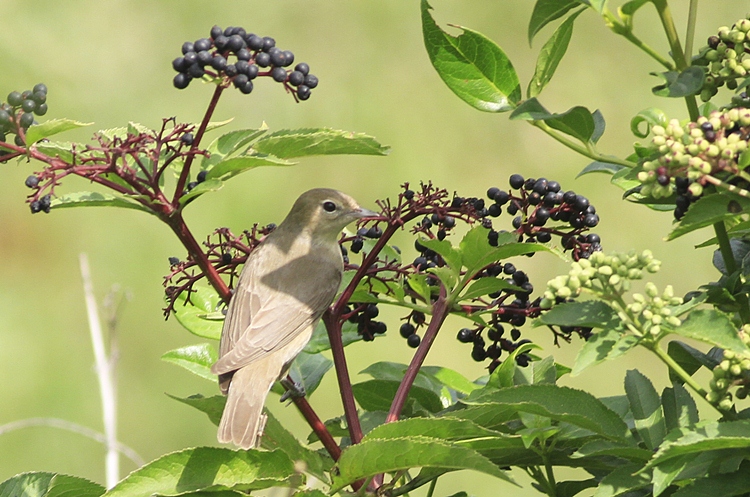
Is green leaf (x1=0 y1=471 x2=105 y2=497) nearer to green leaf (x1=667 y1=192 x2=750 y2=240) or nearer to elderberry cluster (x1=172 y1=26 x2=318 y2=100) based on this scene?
elderberry cluster (x1=172 y1=26 x2=318 y2=100)

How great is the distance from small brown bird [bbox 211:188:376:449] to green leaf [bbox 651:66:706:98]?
1.16 meters

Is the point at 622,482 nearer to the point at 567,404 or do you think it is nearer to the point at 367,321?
the point at 567,404

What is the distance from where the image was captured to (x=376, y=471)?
2164 mm

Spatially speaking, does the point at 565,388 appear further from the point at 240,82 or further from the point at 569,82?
the point at 569,82

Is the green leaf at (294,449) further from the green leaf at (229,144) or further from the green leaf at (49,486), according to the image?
the green leaf at (229,144)

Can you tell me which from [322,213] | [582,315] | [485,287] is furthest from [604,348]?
[322,213]

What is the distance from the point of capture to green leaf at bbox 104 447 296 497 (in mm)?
2227

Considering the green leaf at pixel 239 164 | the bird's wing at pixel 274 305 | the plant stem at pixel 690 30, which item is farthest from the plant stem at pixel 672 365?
the bird's wing at pixel 274 305

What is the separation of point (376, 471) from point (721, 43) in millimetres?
1329

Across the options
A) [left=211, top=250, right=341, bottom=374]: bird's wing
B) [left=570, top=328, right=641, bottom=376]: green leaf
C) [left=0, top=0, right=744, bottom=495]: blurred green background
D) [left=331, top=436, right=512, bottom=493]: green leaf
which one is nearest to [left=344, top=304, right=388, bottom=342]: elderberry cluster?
[left=211, top=250, right=341, bottom=374]: bird's wing

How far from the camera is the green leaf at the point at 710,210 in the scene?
206 cm

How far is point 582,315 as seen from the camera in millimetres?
2127

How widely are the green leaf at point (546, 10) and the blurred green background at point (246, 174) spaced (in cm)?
519

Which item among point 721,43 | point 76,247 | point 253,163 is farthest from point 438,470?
point 76,247
